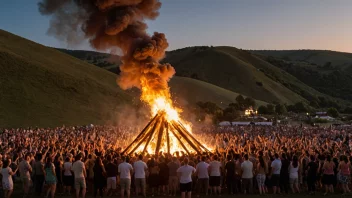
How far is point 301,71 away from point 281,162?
166 metres

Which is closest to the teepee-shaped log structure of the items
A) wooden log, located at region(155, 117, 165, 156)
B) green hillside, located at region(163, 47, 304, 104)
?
wooden log, located at region(155, 117, 165, 156)

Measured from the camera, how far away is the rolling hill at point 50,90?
55.2 metres

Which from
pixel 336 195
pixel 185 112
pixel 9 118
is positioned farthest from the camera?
pixel 185 112

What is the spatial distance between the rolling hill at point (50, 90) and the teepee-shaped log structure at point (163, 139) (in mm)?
30086

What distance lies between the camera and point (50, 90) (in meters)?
62.9

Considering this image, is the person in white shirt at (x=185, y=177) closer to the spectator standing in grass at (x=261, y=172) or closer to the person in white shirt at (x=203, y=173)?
the person in white shirt at (x=203, y=173)

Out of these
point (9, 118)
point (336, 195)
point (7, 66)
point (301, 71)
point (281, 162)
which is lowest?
point (336, 195)

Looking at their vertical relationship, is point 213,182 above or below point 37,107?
below

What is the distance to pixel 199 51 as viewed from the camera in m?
166

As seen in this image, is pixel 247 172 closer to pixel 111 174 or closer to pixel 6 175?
pixel 111 174

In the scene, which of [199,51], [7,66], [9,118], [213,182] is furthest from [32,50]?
[199,51]

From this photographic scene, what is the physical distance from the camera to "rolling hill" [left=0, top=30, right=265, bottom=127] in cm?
5525

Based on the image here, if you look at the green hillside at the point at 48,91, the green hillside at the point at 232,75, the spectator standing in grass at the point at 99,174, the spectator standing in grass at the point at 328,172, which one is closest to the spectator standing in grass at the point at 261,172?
the spectator standing in grass at the point at 328,172

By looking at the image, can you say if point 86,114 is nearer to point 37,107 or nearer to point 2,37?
point 37,107
